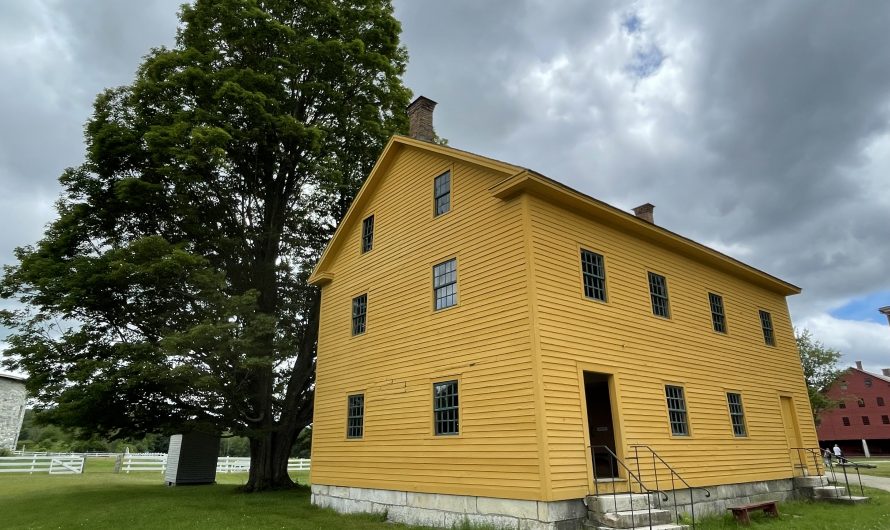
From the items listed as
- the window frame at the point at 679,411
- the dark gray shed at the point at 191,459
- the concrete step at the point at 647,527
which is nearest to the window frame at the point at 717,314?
the window frame at the point at 679,411

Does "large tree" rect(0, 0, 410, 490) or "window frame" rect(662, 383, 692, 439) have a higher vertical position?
"large tree" rect(0, 0, 410, 490)

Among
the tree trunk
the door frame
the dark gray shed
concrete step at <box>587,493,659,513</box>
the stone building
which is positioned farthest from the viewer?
the stone building

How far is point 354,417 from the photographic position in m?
15.3

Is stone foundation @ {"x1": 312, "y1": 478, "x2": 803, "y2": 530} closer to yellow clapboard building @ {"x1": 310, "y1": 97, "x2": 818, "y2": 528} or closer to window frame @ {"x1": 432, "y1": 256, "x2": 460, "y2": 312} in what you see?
yellow clapboard building @ {"x1": 310, "y1": 97, "x2": 818, "y2": 528}

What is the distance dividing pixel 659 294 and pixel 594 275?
2.92 meters

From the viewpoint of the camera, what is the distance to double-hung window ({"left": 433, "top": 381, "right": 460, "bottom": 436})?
468 inches

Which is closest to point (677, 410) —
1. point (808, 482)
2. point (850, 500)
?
point (850, 500)

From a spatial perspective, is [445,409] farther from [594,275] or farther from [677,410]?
[677,410]

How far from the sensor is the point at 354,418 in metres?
15.3

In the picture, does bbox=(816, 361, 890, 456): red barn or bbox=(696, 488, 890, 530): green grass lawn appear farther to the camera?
bbox=(816, 361, 890, 456): red barn

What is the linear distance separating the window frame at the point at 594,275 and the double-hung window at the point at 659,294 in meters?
2.03

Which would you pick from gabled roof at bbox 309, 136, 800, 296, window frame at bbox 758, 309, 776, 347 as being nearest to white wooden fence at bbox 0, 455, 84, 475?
gabled roof at bbox 309, 136, 800, 296

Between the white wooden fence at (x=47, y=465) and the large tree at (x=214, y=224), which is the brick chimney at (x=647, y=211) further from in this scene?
the white wooden fence at (x=47, y=465)

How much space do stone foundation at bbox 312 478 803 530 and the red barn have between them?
4440cm
